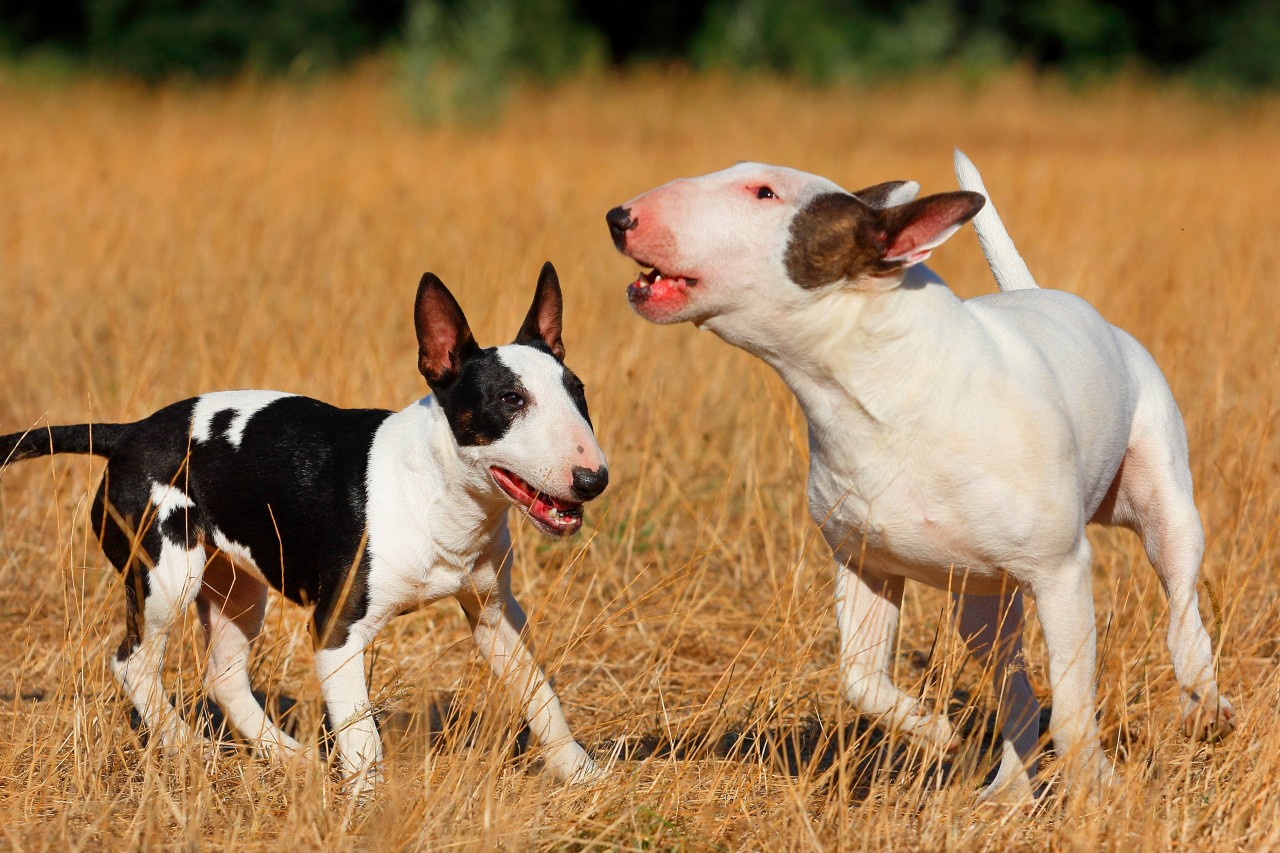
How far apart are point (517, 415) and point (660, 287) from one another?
67cm

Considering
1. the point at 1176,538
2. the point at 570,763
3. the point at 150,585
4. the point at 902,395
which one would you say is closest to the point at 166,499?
the point at 150,585

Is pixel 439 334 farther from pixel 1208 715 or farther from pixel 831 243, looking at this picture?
pixel 1208 715

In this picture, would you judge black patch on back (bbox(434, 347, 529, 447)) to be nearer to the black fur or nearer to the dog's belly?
the black fur

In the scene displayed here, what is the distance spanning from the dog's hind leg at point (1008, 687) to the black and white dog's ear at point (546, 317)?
1.36 meters

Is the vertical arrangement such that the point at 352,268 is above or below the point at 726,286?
below

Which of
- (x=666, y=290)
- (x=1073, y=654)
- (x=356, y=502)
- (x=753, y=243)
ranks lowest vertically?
(x=1073, y=654)

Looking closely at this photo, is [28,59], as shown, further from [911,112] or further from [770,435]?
[770,435]

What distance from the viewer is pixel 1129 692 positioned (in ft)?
14.5

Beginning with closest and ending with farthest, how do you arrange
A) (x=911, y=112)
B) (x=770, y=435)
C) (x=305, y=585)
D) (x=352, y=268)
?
(x=305, y=585) < (x=770, y=435) < (x=352, y=268) < (x=911, y=112)

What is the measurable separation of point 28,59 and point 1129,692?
86.8 ft

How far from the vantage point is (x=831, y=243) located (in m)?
3.14

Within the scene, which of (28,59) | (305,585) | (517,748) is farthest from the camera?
(28,59)

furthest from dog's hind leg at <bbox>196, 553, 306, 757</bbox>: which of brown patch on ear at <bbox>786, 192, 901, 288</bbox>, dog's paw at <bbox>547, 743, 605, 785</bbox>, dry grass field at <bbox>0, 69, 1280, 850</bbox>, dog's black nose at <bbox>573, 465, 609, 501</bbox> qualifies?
brown patch on ear at <bbox>786, 192, 901, 288</bbox>

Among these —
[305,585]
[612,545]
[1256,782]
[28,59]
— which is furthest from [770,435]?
[28,59]
